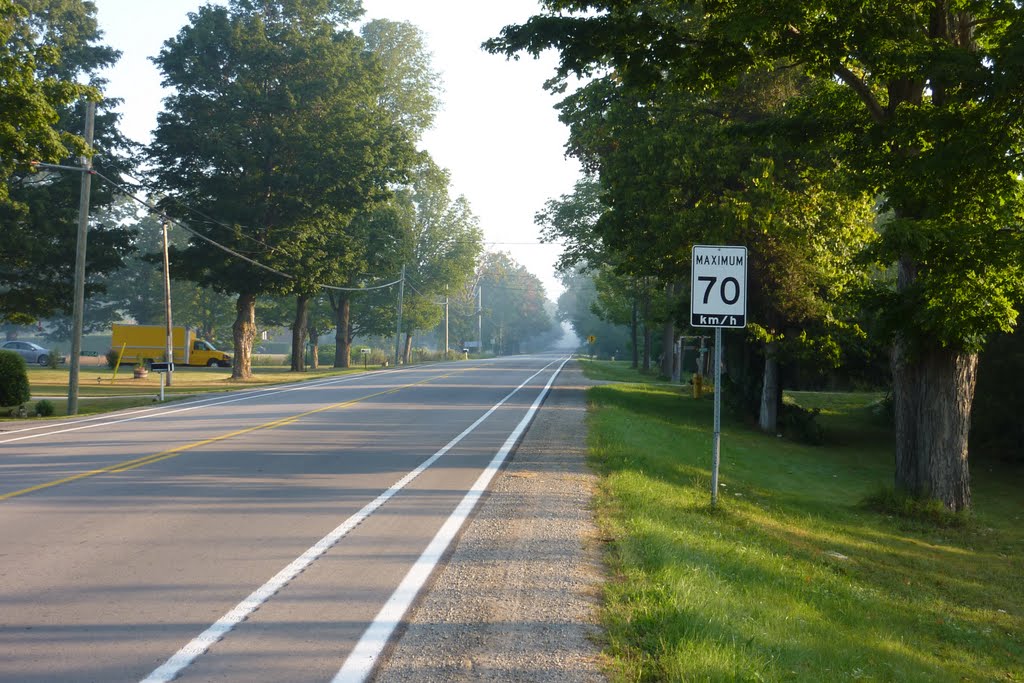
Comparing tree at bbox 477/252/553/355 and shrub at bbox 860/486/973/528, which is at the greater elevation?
tree at bbox 477/252/553/355

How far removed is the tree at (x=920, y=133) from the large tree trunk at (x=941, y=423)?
0.02 m

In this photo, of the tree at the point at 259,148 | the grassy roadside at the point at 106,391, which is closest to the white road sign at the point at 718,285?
the grassy roadside at the point at 106,391

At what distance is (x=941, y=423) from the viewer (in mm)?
15562

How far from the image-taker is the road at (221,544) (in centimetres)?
545

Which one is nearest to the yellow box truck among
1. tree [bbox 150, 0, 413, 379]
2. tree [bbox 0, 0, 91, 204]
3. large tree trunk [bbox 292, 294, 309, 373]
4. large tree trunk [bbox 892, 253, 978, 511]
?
large tree trunk [bbox 292, 294, 309, 373]

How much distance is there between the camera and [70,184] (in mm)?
40375

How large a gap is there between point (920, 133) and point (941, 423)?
4.84 metres

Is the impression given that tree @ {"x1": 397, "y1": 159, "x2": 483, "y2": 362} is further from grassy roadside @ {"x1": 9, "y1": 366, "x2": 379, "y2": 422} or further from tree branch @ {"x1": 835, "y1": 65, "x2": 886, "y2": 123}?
tree branch @ {"x1": 835, "y1": 65, "x2": 886, "y2": 123}

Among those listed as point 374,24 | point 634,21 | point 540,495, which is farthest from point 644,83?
point 374,24

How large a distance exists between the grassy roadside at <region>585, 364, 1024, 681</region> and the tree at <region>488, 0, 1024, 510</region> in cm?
234

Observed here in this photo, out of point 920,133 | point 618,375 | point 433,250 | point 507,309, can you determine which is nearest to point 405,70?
point 433,250

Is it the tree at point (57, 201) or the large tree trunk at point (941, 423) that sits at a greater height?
the tree at point (57, 201)

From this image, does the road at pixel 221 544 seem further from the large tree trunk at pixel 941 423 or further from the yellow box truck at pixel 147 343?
the yellow box truck at pixel 147 343

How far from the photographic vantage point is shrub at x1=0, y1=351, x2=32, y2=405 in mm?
24750
